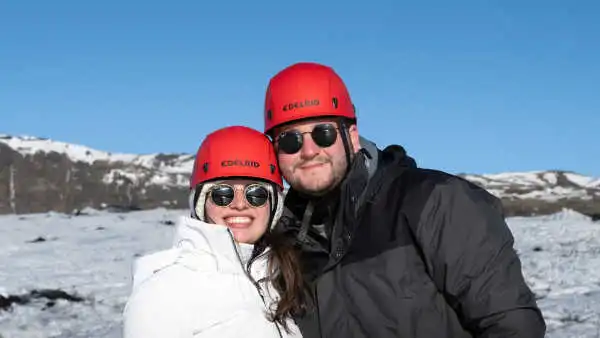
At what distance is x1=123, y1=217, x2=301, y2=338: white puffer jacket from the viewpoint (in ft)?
12.0

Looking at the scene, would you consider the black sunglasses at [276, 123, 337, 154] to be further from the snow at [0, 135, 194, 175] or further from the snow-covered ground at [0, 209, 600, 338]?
the snow at [0, 135, 194, 175]

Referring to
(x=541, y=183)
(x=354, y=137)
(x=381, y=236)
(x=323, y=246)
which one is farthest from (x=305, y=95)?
(x=541, y=183)

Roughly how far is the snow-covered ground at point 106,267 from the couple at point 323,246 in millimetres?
6261

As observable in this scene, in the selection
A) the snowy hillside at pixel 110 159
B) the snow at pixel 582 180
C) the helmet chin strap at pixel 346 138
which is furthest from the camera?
the snow at pixel 582 180

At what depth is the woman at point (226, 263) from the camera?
3686 mm

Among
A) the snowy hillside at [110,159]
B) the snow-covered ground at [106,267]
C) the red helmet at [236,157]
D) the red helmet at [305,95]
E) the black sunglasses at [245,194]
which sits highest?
the snowy hillside at [110,159]

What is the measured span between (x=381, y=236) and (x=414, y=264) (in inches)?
9.3

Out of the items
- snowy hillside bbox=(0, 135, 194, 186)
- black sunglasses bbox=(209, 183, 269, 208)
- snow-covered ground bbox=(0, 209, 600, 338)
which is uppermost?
snowy hillside bbox=(0, 135, 194, 186)

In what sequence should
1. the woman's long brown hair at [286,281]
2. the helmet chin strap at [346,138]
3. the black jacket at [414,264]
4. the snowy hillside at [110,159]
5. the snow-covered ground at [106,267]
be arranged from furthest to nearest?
the snowy hillside at [110,159]
the snow-covered ground at [106,267]
the helmet chin strap at [346,138]
the woman's long brown hair at [286,281]
the black jacket at [414,264]

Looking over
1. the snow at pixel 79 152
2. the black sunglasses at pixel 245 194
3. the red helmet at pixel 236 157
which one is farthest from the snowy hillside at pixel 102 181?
the black sunglasses at pixel 245 194

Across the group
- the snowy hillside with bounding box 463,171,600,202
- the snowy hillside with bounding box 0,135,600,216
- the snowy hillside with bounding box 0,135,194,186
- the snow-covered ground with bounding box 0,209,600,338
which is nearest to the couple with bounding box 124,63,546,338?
the snow-covered ground with bounding box 0,209,600,338

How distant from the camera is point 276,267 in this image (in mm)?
4098

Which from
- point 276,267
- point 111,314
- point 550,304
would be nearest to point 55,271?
point 111,314

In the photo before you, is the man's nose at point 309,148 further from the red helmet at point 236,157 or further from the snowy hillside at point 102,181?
the snowy hillside at point 102,181
